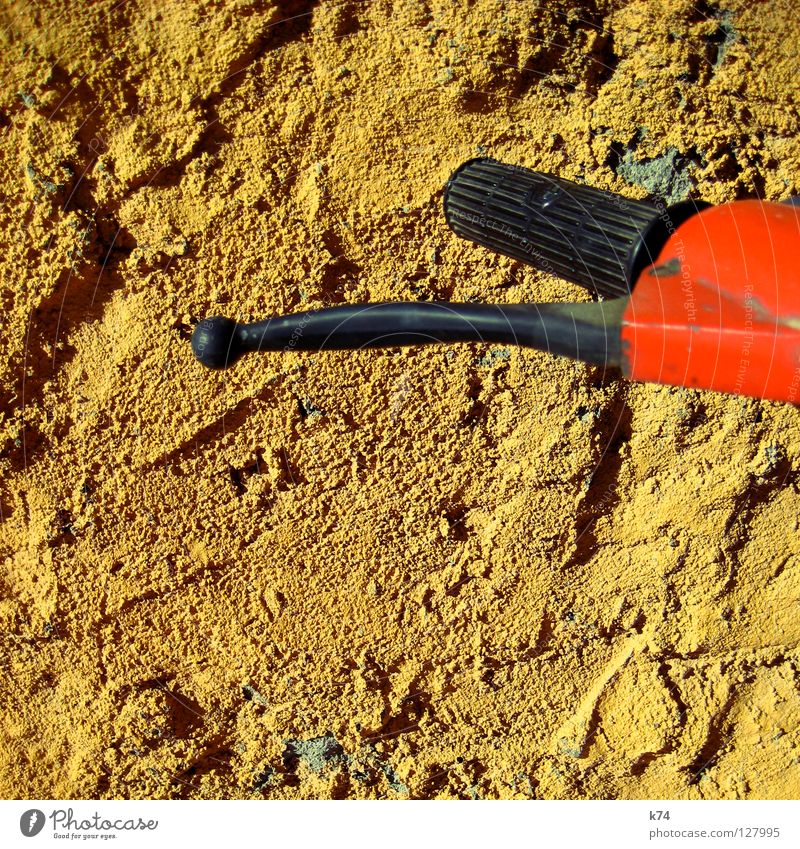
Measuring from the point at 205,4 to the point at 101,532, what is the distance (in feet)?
1.01

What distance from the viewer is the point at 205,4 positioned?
1.32 feet

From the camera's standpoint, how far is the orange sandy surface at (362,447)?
42cm

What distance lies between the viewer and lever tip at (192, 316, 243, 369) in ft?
1.24

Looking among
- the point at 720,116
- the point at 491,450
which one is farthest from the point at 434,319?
the point at 720,116

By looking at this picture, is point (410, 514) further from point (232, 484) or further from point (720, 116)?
point (720, 116)

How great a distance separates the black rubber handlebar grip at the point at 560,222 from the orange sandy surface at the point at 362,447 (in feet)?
0.09

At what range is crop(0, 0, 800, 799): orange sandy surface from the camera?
42 cm

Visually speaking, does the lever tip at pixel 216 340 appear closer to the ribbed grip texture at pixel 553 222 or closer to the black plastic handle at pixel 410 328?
the black plastic handle at pixel 410 328

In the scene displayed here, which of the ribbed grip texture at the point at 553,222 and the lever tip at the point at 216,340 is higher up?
the ribbed grip texture at the point at 553,222

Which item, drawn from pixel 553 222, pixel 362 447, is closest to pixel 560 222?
pixel 553 222

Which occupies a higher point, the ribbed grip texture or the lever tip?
the ribbed grip texture

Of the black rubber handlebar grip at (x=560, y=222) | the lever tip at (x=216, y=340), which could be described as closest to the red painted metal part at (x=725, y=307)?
the black rubber handlebar grip at (x=560, y=222)

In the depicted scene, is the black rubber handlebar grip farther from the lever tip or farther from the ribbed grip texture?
the lever tip

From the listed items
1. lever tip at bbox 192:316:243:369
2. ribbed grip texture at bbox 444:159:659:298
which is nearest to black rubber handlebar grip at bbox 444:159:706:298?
ribbed grip texture at bbox 444:159:659:298
